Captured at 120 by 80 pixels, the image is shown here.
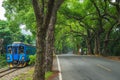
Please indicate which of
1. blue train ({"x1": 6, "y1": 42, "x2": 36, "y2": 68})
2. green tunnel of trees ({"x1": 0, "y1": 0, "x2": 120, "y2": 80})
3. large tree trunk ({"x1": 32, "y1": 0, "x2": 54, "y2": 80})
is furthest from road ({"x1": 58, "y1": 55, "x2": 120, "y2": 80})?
blue train ({"x1": 6, "y1": 42, "x2": 36, "y2": 68})

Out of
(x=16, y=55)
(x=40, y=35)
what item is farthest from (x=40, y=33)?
(x=16, y=55)

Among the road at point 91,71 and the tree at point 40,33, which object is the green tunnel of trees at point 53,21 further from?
the road at point 91,71

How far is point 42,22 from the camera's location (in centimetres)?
1457

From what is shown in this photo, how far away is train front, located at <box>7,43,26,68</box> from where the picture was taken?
118 feet

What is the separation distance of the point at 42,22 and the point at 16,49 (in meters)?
22.2

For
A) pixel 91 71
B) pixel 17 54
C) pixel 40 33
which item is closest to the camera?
pixel 40 33

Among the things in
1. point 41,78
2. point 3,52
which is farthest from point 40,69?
point 3,52

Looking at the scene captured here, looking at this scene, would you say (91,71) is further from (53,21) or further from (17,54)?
(17,54)

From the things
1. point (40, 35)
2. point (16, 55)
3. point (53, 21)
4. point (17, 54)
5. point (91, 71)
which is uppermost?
point (53, 21)

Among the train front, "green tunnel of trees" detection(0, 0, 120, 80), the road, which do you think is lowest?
the road

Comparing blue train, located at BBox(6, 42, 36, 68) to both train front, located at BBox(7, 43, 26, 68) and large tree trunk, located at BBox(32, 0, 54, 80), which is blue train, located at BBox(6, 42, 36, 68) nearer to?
train front, located at BBox(7, 43, 26, 68)

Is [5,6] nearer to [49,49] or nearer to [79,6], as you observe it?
[49,49]

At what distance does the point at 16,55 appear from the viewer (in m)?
36.3

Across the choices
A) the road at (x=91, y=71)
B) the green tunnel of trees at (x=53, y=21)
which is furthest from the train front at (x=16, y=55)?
the road at (x=91, y=71)
